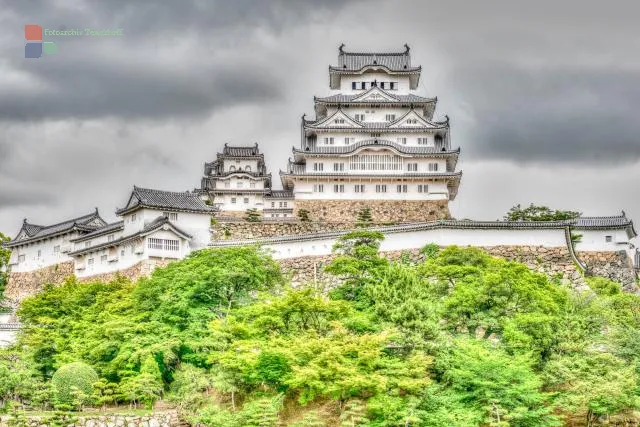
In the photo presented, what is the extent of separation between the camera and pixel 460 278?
30.7 meters

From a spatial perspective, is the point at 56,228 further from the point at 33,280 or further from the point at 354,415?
the point at 354,415

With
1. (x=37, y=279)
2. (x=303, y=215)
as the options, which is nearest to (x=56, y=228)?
(x=37, y=279)

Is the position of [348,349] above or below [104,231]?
below

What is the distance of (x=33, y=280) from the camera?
49844mm

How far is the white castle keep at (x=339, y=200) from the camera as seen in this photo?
40969 mm

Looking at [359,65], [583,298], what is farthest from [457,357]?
[359,65]

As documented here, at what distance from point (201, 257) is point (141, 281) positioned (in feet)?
8.50

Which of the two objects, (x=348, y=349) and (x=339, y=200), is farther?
(x=339, y=200)

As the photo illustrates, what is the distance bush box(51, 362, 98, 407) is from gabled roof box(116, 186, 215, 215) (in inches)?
→ 568

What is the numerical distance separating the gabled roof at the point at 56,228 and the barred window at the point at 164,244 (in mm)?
8087

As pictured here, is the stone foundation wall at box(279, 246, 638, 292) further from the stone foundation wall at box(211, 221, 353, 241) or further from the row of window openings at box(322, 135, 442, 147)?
the row of window openings at box(322, 135, 442, 147)

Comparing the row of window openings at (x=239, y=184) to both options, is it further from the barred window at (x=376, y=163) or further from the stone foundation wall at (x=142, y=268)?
the stone foundation wall at (x=142, y=268)

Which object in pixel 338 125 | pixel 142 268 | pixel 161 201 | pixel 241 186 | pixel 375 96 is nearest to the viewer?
pixel 142 268

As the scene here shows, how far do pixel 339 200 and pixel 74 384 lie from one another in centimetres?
2746
